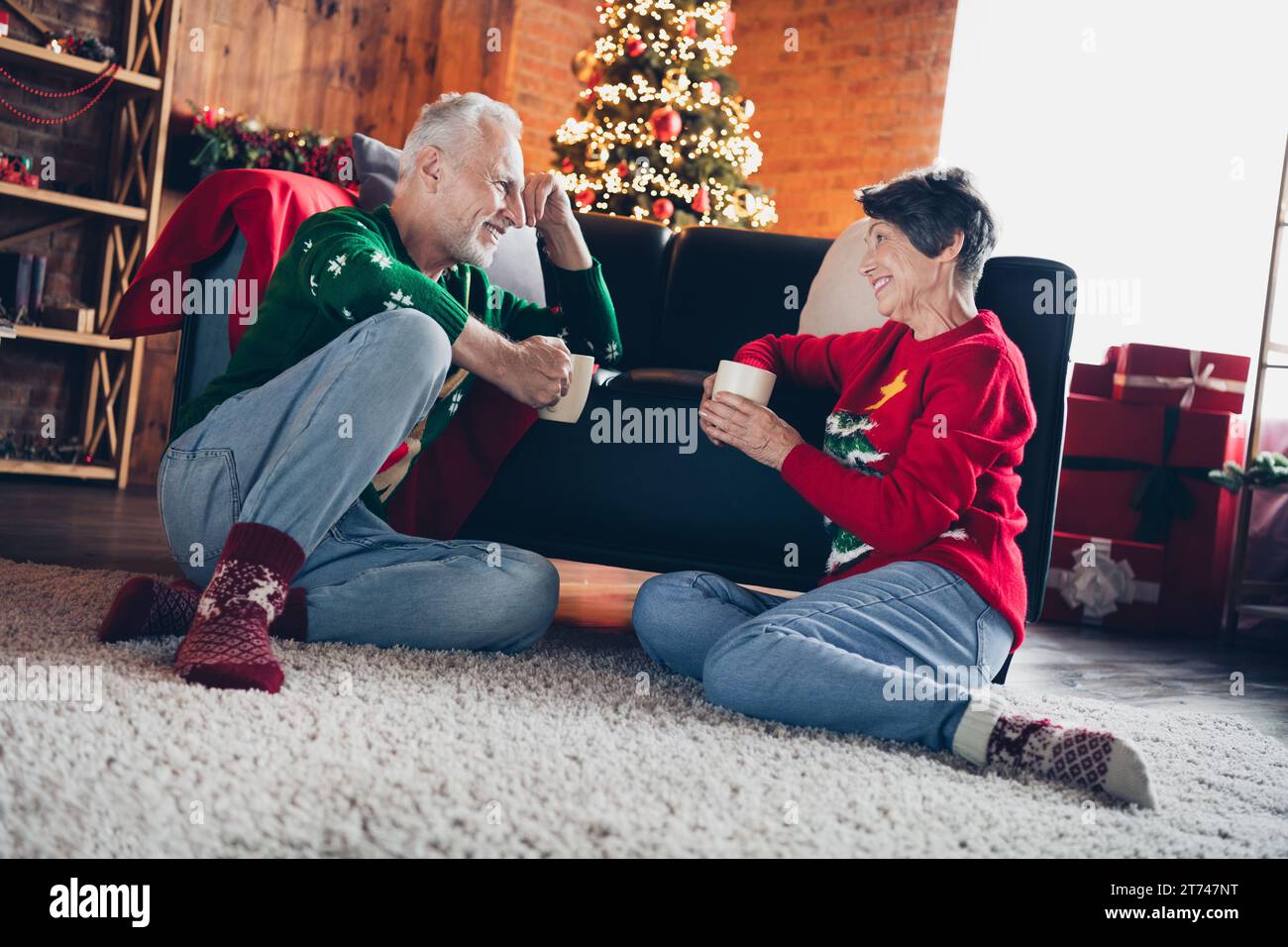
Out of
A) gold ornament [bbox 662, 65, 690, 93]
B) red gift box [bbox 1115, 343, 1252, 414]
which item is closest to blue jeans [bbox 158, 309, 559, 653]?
red gift box [bbox 1115, 343, 1252, 414]

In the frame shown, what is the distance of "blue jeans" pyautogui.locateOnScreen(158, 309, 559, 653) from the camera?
1410 mm

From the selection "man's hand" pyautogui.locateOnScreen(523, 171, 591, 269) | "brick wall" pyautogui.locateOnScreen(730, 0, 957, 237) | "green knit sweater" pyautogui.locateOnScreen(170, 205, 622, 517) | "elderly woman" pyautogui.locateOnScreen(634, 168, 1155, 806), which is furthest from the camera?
"brick wall" pyautogui.locateOnScreen(730, 0, 957, 237)

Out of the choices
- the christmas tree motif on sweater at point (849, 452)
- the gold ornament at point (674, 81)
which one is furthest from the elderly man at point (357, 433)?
the gold ornament at point (674, 81)

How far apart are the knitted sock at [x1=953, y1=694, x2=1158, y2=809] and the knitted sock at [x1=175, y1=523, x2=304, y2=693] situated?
0.78m

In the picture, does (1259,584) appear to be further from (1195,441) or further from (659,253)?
(659,253)

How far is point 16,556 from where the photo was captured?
2.25 m

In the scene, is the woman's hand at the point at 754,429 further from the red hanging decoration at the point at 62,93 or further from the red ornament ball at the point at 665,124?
the red ornament ball at the point at 665,124

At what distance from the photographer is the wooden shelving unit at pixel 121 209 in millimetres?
3969

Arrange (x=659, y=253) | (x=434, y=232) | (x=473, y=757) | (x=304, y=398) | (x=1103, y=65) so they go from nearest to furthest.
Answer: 1. (x=473, y=757)
2. (x=304, y=398)
3. (x=434, y=232)
4. (x=659, y=253)
5. (x=1103, y=65)

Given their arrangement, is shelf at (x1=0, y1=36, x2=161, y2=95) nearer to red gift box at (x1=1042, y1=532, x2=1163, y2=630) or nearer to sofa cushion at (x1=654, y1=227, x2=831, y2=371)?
sofa cushion at (x1=654, y1=227, x2=831, y2=371)

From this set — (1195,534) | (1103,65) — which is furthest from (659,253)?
(1103,65)

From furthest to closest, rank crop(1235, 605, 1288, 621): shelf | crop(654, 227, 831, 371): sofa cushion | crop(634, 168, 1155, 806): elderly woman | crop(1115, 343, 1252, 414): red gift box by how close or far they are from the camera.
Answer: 1. crop(1115, 343, 1252, 414): red gift box
2. crop(1235, 605, 1288, 621): shelf
3. crop(654, 227, 831, 371): sofa cushion
4. crop(634, 168, 1155, 806): elderly woman

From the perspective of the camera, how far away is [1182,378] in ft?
11.5
